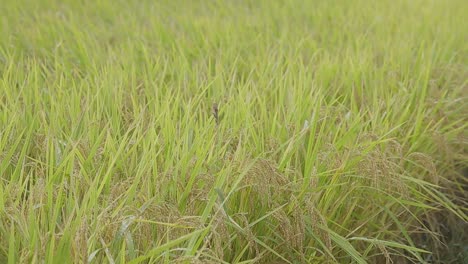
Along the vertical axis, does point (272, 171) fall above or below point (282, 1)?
above

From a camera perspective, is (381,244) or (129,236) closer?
(129,236)

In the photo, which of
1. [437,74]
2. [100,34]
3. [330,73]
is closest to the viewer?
[330,73]

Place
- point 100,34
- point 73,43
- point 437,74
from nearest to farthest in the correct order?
point 437,74 < point 73,43 < point 100,34

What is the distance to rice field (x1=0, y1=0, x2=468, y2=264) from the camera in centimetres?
128

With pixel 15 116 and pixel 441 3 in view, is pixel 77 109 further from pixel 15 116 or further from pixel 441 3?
pixel 441 3

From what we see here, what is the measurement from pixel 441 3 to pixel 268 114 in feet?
6.13

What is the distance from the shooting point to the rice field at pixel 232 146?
1283 millimetres

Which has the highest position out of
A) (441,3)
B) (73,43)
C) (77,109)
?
(77,109)

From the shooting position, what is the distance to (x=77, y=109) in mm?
1770

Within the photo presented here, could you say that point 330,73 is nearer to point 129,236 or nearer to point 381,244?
point 381,244

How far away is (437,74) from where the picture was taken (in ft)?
7.95

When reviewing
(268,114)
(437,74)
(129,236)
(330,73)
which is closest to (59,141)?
(129,236)

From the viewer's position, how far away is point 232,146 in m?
1.69

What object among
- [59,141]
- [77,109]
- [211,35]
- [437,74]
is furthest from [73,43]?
[437,74]
